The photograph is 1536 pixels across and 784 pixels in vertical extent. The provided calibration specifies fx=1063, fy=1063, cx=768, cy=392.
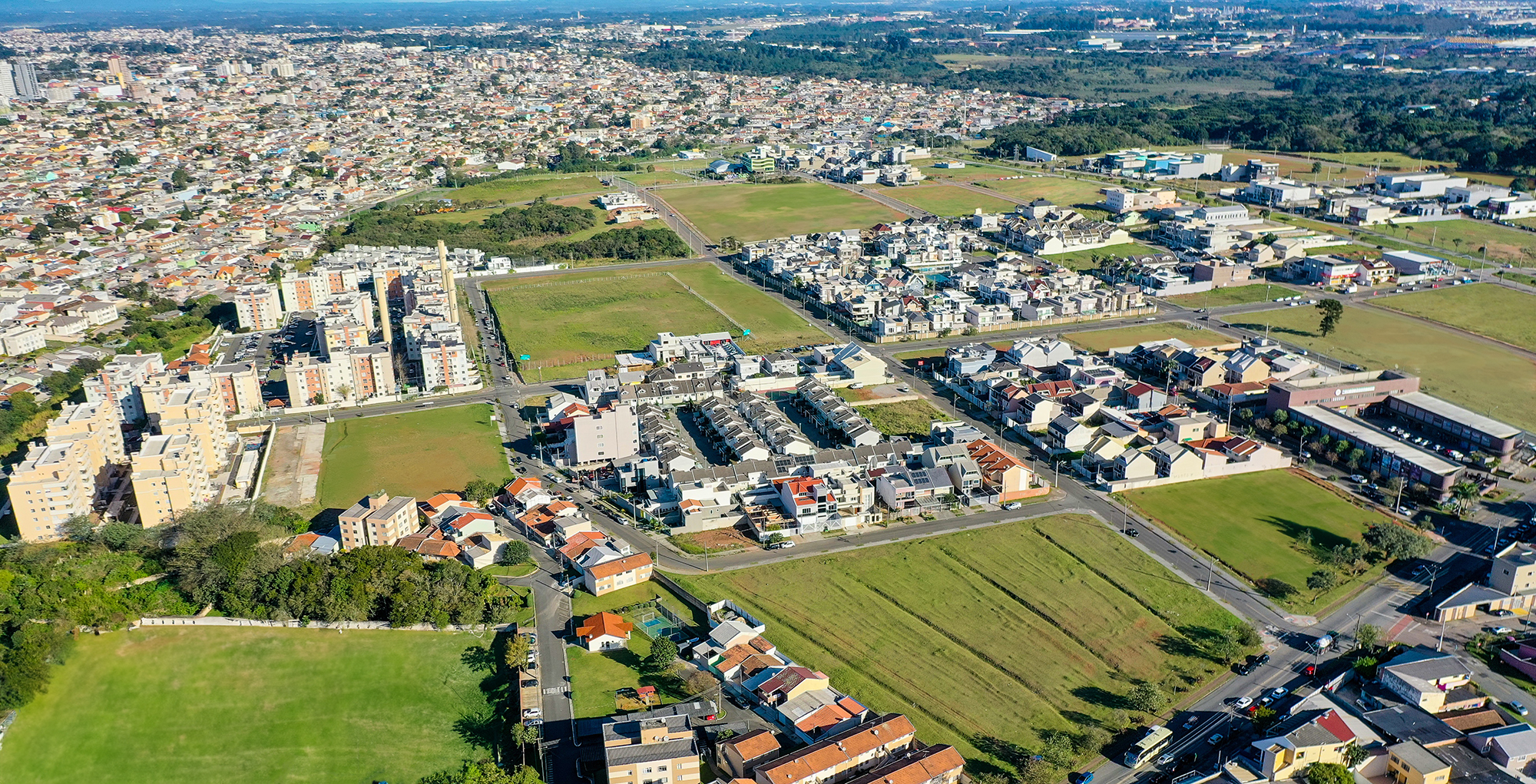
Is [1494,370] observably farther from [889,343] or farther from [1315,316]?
[889,343]

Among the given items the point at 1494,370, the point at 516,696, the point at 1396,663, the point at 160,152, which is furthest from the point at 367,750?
the point at 160,152

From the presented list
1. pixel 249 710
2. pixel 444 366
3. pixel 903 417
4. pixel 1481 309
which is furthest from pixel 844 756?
pixel 1481 309

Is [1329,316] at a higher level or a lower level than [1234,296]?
higher

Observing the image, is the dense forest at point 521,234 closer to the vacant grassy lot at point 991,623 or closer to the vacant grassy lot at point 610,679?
the vacant grassy lot at point 991,623

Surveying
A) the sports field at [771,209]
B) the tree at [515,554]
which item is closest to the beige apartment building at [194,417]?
the tree at [515,554]

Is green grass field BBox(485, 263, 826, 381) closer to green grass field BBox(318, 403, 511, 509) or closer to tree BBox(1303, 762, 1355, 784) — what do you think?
green grass field BBox(318, 403, 511, 509)

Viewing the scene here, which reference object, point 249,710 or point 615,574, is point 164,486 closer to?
point 249,710

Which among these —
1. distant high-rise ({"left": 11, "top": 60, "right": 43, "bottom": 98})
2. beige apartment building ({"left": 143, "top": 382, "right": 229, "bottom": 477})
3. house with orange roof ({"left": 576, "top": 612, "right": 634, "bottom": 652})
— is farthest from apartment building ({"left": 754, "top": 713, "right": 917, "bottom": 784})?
distant high-rise ({"left": 11, "top": 60, "right": 43, "bottom": 98})
